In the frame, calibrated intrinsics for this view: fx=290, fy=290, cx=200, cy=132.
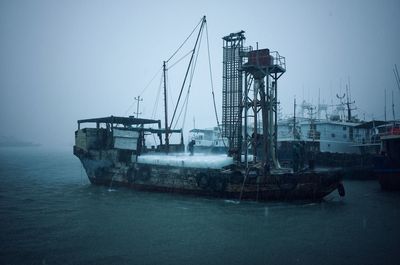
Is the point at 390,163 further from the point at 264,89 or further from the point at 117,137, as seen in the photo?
the point at 117,137

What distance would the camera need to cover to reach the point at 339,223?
49.9 ft

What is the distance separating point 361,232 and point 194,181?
11.4m

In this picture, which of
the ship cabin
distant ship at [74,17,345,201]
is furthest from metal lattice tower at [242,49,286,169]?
the ship cabin

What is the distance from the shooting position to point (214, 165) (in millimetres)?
21109

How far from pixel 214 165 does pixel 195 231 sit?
25.5 feet

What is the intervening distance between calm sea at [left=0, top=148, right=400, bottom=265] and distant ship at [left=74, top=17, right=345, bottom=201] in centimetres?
92

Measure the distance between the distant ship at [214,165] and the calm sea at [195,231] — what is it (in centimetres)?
92

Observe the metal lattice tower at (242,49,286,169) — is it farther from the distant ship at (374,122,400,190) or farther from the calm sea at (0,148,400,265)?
the distant ship at (374,122,400,190)

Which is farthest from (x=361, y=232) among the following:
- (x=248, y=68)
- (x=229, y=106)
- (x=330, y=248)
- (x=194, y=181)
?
(x=229, y=106)

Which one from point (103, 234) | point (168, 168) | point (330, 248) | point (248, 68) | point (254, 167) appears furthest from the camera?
point (168, 168)

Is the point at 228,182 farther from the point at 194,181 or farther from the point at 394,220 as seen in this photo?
the point at 394,220

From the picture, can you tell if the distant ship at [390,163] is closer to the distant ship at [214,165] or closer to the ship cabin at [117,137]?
the distant ship at [214,165]

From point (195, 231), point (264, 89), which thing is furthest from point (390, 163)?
point (195, 231)

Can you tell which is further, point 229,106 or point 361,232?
point 229,106
